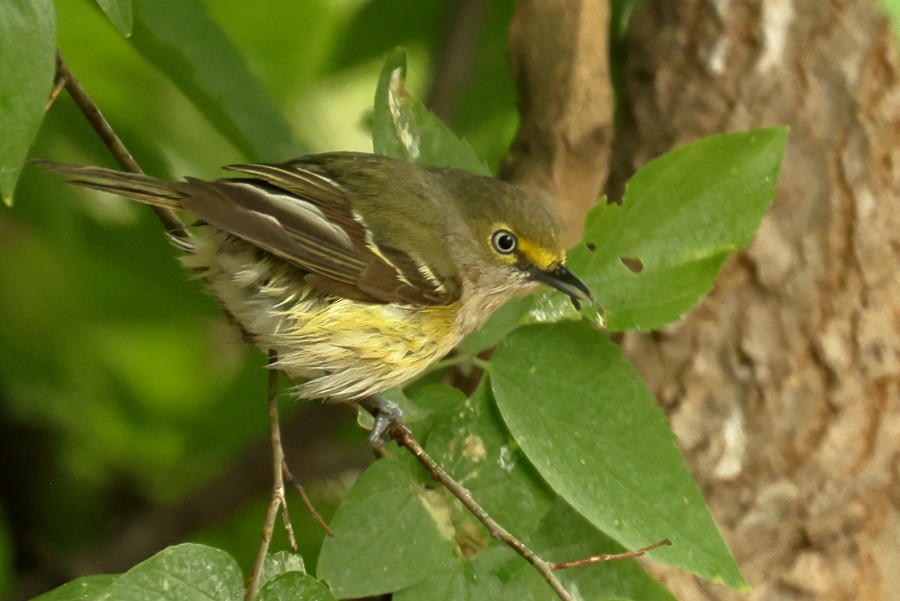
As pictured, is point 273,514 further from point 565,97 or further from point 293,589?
point 565,97

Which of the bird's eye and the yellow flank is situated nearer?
the yellow flank

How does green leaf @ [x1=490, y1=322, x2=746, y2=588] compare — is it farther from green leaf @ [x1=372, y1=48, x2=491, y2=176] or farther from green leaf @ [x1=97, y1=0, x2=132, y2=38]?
green leaf @ [x1=97, y1=0, x2=132, y2=38]

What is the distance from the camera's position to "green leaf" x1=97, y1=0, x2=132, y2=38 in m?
1.48

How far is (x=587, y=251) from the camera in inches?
82.4

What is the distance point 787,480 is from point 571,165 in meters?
0.99

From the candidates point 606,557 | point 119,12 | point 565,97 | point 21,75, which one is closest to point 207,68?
point 119,12

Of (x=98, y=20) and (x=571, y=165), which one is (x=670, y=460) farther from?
(x=98, y=20)

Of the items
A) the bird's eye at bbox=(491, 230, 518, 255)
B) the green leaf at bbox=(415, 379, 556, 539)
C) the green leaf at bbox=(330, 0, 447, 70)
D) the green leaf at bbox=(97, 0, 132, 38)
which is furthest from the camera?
the green leaf at bbox=(330, 0, 447, 70)

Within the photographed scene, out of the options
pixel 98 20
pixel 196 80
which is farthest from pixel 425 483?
pixel 98 20

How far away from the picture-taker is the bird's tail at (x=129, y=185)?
1781mm

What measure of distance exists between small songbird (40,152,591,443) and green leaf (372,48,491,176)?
0.11 metres

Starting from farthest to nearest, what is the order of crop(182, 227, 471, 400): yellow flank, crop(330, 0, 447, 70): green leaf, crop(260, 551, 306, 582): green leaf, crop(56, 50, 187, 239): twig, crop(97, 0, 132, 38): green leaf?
crop(330, 0, 447, 70): green leaf, crop(182, 227, 471, 400): yellow flank, crop(56, 50, 187, 239): twig, crop(260, 551, 306, 582): green leaf, crop(97, 0, 132, 38): green leaf

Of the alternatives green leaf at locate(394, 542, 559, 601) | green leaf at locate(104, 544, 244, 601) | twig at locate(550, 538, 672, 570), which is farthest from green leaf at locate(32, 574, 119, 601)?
twig at locate(550, 538, 672, 570)

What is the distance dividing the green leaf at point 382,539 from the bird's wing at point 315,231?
465mm
